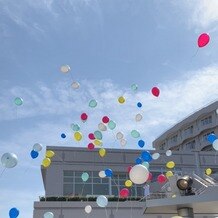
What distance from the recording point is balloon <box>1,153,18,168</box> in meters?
14.4

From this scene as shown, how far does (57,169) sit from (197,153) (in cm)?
1167

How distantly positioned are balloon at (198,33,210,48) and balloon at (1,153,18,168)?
733 cm

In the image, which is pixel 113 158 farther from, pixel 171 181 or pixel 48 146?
pixel 171 181

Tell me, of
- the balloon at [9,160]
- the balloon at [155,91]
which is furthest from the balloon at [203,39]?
the balloon at [9,160]

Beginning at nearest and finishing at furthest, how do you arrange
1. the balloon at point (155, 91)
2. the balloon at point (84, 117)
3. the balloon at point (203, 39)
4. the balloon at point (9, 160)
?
the balloon at point (203, 39) → the balloon at point (9, 160) → the balloon at point (155, 91) → the balloon at point (84, 117)

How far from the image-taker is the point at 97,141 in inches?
757

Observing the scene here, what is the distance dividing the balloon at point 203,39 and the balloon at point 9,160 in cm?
733

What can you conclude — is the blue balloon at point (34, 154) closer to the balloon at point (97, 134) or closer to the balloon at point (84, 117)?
the balloon at point (84, 117)

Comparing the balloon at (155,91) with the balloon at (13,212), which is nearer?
the balloon at (13,212)

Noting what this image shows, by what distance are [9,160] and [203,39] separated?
7675 millimetres

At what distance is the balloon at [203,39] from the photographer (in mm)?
13023

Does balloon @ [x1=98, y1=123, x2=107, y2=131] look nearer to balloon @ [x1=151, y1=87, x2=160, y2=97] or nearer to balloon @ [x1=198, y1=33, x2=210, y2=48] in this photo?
balloon @ [x1=151, y1=87, x2=160, y2=97]

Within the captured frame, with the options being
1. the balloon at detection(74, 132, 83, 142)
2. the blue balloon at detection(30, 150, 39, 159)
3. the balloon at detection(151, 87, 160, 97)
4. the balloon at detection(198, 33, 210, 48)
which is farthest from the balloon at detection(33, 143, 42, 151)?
the balloon at detection(198, 33, 210, 48)

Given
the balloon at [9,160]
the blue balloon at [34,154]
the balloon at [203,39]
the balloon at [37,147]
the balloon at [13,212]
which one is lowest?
the balloon at [13,212]
